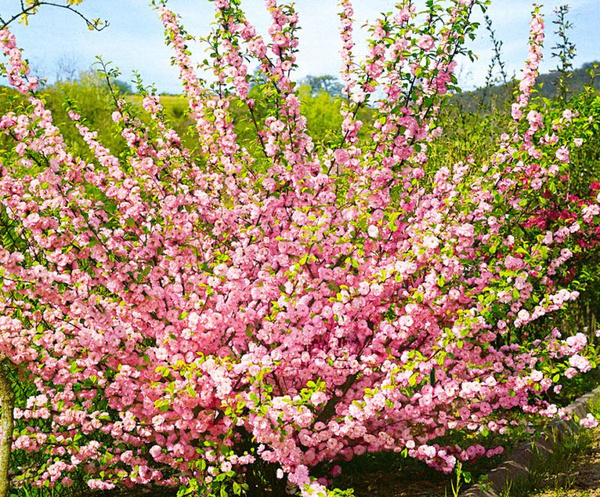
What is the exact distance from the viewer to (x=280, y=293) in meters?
4.05

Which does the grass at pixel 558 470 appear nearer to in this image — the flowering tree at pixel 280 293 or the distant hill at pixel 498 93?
the flowering tree at pixel 280 293

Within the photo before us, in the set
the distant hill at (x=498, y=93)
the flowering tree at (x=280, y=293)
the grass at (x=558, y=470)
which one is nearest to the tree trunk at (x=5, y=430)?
the flowering tree at (x=280, y=293)

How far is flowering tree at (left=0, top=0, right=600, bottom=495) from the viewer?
381 centimetres

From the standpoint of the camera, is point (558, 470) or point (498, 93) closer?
point (558, 470)

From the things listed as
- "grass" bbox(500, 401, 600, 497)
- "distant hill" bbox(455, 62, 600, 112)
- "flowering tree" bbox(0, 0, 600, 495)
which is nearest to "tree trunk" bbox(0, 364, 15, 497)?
"flowering tree" bbox(0, 0, 600, 495)

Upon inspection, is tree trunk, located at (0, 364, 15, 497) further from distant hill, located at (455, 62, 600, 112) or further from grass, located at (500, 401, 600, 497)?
distant hill, located at (455, 62, 600, 112)

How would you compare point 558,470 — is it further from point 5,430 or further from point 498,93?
point 498,93

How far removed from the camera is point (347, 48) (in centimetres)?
468

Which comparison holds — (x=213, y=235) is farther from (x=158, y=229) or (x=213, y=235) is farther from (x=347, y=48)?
(x=347, y=48)

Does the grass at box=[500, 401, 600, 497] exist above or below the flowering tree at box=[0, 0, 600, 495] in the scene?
below

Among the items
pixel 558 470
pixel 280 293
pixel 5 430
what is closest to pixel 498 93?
pixel 558 470

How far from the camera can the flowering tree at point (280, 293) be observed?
3812 millimetres

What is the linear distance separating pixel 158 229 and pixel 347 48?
1858 mm

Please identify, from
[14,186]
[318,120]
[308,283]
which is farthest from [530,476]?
[318,120]
